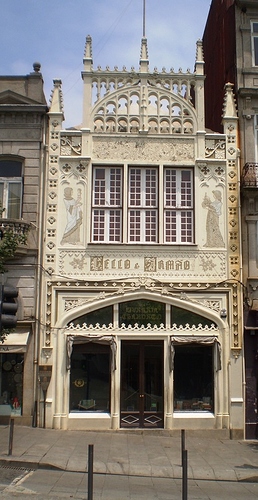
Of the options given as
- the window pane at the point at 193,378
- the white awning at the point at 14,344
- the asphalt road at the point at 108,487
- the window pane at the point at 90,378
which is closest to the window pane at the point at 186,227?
the window pane at the point at 193,378

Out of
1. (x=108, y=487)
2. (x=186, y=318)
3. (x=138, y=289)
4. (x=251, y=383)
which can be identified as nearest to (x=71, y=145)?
(x=138, y=289)

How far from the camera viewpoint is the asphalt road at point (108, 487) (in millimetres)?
10445

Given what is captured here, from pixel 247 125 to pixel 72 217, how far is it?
7014mm

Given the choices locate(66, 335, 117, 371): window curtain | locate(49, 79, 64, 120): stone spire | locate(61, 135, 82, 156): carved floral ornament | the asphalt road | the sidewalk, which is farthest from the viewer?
locate(49, 79, 64, 120): stone spire

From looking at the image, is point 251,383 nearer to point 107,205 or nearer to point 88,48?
point 107,205

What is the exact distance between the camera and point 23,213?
18281 millimetres

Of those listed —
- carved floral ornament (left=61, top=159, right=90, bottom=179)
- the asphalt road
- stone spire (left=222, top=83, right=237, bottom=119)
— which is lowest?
the asphalt road

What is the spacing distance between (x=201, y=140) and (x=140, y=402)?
362 inches

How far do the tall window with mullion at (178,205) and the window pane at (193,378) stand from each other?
148 inches

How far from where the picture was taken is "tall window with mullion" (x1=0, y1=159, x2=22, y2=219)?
18531 mm

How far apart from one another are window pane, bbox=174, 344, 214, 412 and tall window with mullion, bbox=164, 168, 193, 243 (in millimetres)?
3766

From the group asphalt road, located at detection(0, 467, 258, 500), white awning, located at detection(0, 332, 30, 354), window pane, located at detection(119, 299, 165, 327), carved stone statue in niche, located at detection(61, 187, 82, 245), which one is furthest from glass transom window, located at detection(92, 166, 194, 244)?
asphalt road, located at detection(0, 467, 258, 500)

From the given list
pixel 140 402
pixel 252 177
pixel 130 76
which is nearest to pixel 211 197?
pixel 252 177

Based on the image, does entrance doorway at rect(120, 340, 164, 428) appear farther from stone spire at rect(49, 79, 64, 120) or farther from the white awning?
stone spire at rect(49, 79, 64, 120)
